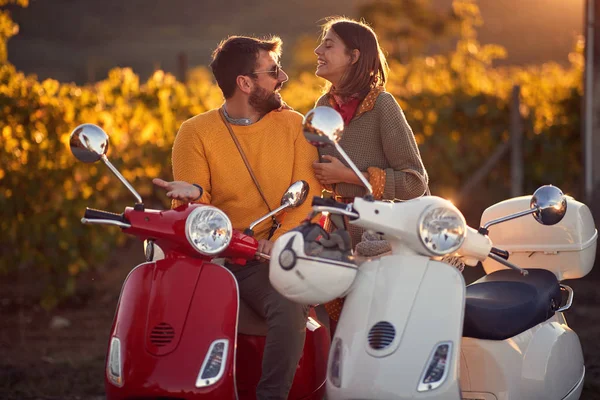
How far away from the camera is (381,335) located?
2.90m

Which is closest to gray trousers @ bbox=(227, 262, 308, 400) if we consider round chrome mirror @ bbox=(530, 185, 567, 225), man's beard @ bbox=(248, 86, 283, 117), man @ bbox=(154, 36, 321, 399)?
man @ bbox=(154, 36, 321, 399)

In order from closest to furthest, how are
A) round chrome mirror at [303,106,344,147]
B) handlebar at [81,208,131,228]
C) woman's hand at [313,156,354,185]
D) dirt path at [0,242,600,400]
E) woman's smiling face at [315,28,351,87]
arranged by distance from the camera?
round chrome mirror at [303,106,344,147] < handlebar at [81,208,131,228] < woman's hand at [313,156,354,185] < woman's smiling face at [315,28,351,87] < dirt path at [0,242,600,400]

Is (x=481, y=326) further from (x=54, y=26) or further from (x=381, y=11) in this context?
(x=381, y=11)

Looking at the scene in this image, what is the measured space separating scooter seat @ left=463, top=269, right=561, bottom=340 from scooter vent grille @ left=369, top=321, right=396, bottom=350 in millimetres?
442

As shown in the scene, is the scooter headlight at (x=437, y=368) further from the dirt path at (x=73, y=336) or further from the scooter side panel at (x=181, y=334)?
the dirt path at (x=73, y=336)

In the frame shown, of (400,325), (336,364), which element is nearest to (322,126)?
(400,325)

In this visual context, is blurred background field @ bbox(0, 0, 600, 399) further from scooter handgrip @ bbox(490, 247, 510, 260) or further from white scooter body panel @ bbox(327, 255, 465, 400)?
white scooter body panel @ bbox(327, 255, 465, 400)

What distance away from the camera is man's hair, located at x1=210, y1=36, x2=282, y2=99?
3664mm

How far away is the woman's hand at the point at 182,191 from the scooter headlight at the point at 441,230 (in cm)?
83

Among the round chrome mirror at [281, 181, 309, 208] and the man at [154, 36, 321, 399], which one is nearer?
the round chrome mirror at [281, 181, 309, 208]

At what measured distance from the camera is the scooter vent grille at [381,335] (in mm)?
2883

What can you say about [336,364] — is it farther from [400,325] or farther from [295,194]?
[295,194]

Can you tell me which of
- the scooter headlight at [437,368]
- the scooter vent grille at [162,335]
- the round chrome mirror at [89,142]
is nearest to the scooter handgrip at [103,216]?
the round chrome mirror at [89,142]

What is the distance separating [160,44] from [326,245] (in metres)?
18.1
